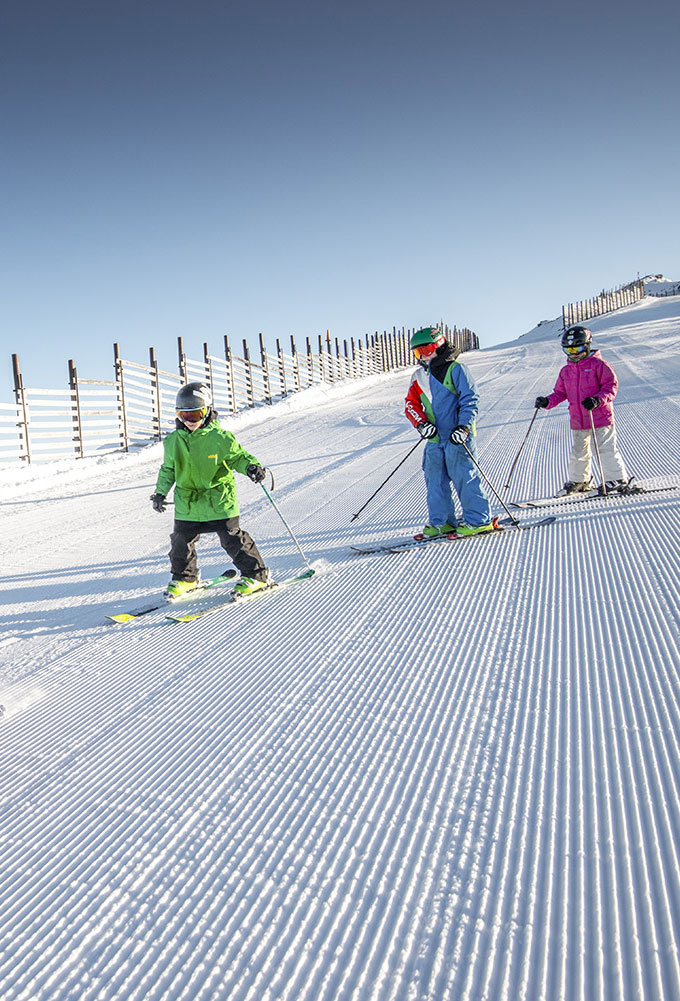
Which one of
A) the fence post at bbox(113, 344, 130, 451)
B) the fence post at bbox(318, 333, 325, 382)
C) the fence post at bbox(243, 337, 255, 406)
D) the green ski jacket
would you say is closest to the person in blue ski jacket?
the green ski jacket

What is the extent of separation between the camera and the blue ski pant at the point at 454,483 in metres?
5.06

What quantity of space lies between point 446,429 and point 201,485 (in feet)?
6.74

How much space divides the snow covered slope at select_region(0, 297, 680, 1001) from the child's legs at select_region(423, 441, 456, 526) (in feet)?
1.87

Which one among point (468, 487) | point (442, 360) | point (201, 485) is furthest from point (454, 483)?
point (201, 485)

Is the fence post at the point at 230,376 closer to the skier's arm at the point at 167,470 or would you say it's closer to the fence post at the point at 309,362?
the fence post at the point at 309,362

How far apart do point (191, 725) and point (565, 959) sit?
1636mm

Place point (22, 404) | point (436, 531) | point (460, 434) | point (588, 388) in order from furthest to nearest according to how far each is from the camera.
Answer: point (22, 404), point (588, 388), point (436, 531), point (460, 434)

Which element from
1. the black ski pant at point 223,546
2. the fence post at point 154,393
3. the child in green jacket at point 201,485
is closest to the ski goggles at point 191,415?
the child in green jacket at point 201,485

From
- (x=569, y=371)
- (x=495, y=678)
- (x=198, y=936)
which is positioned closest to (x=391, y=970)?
(x=198, y=936)

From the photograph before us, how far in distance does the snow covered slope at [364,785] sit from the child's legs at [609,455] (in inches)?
53.4

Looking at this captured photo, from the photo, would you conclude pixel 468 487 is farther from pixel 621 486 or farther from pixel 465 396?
pixel 621 486

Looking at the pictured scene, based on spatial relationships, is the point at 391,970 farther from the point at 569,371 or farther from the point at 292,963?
the point at 569,371

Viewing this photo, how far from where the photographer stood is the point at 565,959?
1.39 m

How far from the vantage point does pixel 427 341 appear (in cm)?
512
